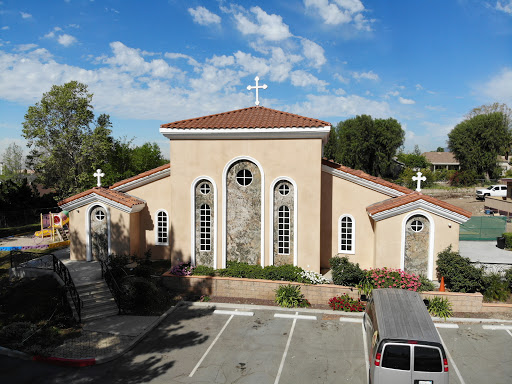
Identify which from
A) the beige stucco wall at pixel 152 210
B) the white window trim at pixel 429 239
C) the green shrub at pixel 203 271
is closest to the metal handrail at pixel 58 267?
the beige stucco wall at pixel 152 210

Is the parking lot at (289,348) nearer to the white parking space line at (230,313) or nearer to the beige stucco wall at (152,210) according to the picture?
the white parking space line at (230,313)

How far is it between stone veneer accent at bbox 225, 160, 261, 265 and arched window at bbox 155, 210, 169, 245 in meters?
4.80

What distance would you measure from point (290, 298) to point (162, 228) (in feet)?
29.6

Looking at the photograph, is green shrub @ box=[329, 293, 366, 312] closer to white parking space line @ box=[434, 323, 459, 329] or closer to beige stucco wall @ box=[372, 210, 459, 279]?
beige stucco wall @ box=[372, 210, 459, 279]

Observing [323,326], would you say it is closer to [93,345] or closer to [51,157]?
[93,345]

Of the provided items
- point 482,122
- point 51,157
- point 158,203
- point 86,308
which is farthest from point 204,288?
point 482,122

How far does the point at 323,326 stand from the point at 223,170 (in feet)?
26.4

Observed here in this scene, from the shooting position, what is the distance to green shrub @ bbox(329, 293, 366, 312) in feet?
45.8

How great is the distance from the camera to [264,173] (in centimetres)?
1633

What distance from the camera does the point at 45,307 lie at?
1391cm

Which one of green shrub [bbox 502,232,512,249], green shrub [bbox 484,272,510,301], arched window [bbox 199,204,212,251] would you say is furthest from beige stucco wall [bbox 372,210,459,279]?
green shrub [bbox 502,232,512,249]

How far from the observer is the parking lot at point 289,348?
9836 millimetres

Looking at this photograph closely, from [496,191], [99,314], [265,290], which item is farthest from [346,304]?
[496,191]

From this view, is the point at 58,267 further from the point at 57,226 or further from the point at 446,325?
the point at 446,325
